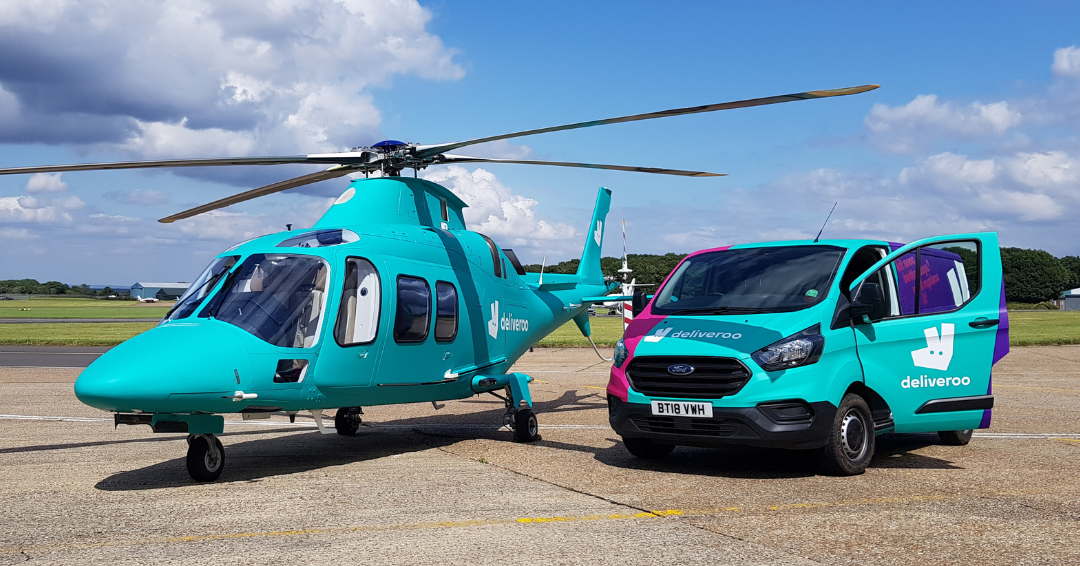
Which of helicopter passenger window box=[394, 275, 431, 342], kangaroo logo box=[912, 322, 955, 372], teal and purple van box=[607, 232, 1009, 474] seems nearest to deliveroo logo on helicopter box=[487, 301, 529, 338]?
helicopter passenger window box=[394, 275, 431, 342]

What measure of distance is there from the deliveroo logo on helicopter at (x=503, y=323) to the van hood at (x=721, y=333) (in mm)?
3415

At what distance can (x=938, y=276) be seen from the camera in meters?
8.15

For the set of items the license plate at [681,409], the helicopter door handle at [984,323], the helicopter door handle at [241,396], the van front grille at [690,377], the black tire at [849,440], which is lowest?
the black tire at [849,440]

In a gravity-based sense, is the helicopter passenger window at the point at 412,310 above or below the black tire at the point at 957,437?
above

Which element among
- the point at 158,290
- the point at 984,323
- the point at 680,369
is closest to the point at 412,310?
the point at 680,369

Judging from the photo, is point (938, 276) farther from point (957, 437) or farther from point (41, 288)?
point (41, 288)

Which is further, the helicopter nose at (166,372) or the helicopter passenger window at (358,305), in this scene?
the helicopter passenger window at (358,305)

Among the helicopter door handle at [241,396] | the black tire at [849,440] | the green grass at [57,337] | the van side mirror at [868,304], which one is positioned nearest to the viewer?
the helicopter door handle at [241,396]

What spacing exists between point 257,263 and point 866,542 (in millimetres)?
5542

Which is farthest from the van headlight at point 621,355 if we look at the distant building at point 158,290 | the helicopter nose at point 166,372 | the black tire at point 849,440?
the distant building at point 158,290

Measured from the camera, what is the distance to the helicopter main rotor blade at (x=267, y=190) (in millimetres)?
10367

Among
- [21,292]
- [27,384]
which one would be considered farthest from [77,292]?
[27,384]

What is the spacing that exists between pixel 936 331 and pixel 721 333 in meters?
2.27

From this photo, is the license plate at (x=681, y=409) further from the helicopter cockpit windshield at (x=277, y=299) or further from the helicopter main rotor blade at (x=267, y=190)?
the helicopter main rotor blade at (x=267, y=190)
